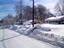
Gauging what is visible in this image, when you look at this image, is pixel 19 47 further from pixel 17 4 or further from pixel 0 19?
pixel 17 4

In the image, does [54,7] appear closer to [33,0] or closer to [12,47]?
Answer: [33,0]

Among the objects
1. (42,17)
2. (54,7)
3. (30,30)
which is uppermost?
(54,7)

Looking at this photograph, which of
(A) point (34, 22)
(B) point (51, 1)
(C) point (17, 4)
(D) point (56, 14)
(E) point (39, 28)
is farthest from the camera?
(A) point (34, 22)

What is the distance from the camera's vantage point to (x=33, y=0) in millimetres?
5691

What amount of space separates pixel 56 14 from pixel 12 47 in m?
2.62

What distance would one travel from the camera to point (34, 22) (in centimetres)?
608

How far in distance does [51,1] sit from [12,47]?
7.47 feet

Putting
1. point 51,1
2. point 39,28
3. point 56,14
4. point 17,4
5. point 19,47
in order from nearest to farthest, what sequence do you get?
1. point 19,47
2. point 17,4
3. point 51,1
4. point 56,14
5. point 39,28

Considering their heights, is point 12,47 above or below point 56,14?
below

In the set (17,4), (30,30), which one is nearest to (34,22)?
(30,30)

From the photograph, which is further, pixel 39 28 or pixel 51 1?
pixel 39 28

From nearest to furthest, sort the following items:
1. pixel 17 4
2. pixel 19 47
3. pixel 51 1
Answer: pixel 19 47 → pixel 17 4 → pixel 51 1

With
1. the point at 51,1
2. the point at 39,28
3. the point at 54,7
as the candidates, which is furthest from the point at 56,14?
the point at 39,28

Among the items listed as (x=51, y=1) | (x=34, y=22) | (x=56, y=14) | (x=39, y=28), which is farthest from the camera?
(x=34, y=22)
